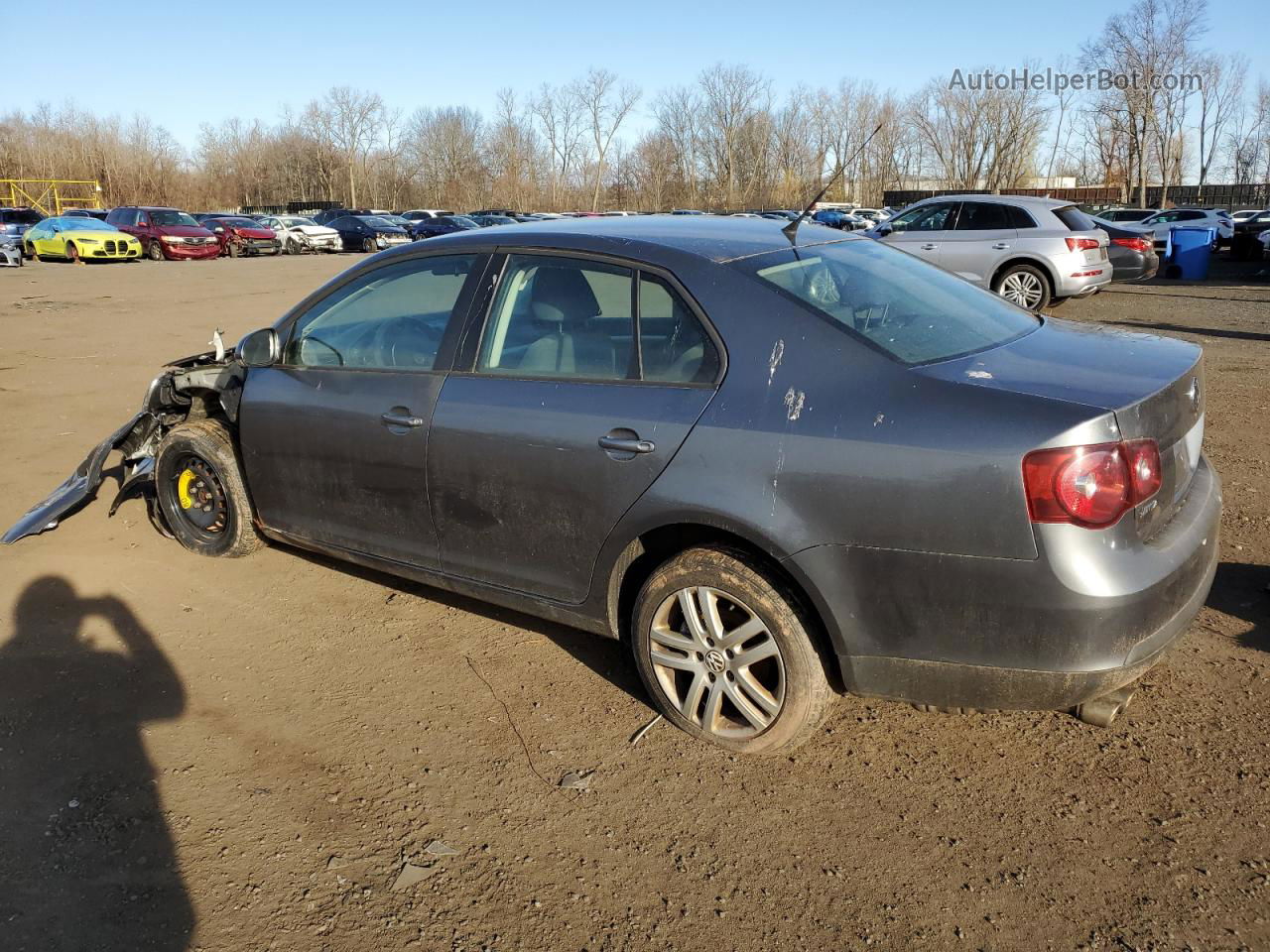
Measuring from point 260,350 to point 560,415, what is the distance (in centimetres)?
177

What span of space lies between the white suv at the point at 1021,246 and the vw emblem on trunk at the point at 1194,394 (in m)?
10.3

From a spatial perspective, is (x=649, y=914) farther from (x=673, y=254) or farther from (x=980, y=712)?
(x=673, y=254)

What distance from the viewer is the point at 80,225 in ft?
96.2

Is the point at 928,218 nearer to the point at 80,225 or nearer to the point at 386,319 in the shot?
the point at 386,319

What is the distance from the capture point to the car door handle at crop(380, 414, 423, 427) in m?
3.71

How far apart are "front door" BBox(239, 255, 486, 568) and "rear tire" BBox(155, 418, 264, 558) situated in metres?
0.27

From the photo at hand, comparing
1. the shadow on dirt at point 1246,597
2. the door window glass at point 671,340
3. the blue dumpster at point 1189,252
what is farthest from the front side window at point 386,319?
the blue dumpster at point 1189,252

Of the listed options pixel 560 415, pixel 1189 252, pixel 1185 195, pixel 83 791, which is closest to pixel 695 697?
pixel 560 415

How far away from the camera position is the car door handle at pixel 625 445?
3.08m

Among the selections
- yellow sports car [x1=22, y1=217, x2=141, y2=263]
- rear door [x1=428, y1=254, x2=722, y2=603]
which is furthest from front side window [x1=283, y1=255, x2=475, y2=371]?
yellow sports car [x1=22, y1=217, x2=141, y2=263]

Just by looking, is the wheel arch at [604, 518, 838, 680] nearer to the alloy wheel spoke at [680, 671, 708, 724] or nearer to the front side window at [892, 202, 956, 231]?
the alloy wheel spoke at [680, 671, 708, 724]

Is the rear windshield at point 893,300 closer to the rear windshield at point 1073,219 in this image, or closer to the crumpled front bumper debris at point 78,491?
the crumpled front bumper debris at point 78,491

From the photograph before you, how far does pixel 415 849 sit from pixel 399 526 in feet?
4.71

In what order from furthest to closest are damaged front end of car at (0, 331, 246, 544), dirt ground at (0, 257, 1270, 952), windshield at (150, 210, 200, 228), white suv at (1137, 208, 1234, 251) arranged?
windshield at (150, 210, 200, 228) < white suv at (1137, 208, 1234, 251) < damaged front end of car at (0, 331, 246, 544) < dirt ground at (0, 257, 1270, 952)
